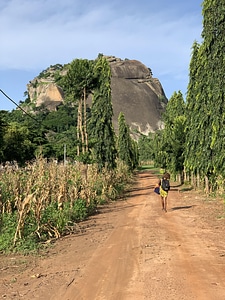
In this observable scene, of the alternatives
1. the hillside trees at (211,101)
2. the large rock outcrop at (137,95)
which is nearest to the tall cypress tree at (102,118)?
the hillside trees at (211,101)

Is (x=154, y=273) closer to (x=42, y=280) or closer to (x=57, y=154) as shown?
(x=42, y=280)

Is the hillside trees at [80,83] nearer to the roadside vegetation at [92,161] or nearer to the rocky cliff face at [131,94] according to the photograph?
the roadside vegetation at [92,161]

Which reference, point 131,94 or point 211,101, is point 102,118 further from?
point 131,94

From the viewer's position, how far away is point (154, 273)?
6.40 meters

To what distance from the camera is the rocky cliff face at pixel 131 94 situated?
127 meters

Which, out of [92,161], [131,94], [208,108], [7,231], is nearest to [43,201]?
[7,231]

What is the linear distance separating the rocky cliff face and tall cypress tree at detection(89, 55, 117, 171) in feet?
291

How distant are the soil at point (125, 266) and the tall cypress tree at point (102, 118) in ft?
47.7

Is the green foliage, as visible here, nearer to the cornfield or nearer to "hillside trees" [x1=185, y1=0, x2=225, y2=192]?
the cornfield

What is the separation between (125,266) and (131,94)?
429 ft

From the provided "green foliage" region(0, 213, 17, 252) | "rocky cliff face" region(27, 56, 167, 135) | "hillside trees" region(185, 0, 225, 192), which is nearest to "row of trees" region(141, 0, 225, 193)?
"hillside trees" region(185, 0, 225, 192)

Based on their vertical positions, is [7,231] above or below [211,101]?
below

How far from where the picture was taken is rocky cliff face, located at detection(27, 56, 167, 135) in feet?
416

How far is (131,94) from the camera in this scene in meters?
136
